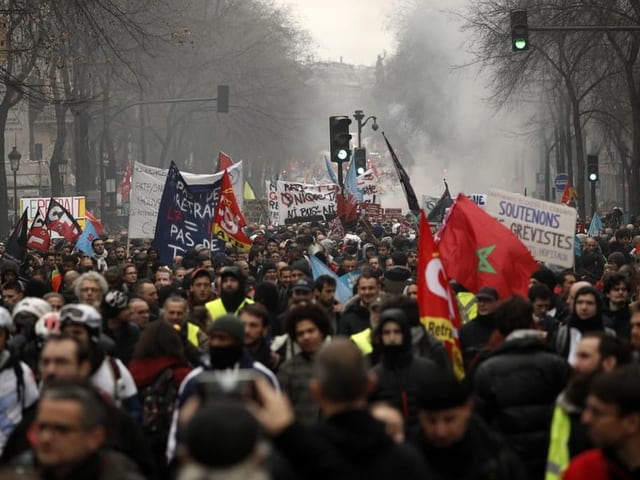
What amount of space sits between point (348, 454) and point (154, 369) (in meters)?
3.49

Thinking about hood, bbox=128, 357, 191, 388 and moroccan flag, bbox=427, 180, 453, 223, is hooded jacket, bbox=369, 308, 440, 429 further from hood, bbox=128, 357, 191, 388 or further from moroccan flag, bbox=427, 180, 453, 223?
moroccan flag, bbox=427, 180, 453, 223

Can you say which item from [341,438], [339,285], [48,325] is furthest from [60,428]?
[339,285]

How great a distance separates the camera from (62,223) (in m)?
24.8

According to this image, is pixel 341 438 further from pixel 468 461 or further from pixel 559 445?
pixel 559 445

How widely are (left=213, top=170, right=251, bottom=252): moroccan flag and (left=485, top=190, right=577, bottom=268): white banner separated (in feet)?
17.7

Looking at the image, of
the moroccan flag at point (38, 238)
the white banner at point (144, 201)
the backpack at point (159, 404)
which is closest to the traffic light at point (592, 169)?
the white banner at point (144, 201)

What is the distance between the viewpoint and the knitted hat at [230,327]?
700 cm

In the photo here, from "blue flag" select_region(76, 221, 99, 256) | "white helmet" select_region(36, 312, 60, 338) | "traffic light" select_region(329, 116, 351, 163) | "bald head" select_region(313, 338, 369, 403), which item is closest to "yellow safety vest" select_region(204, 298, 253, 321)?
"white helmet" select_region(36, 312, 60, 338)

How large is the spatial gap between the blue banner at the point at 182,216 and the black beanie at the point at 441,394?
11552 mm

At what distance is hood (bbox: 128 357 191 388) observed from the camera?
7926mm

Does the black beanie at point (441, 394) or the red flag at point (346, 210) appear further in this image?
the red flag at point (346, 210)

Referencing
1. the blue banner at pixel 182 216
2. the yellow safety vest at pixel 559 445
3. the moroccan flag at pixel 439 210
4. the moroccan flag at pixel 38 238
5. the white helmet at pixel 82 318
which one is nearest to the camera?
the yellow safety vest at pixel 559 445

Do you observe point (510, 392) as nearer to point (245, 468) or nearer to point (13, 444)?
point (13, 444)

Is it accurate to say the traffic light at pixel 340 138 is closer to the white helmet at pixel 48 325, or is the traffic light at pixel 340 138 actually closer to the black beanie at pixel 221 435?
the white helmet at pixel 48 325
